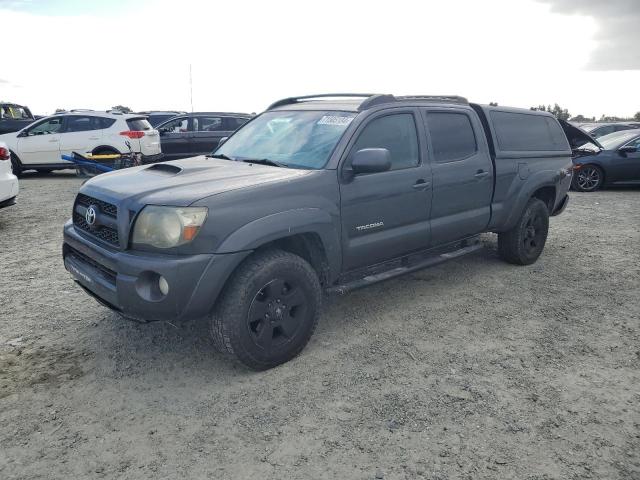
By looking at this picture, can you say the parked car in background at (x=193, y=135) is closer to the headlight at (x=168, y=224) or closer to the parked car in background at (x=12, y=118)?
the parked car in background at (x=12, y=118)

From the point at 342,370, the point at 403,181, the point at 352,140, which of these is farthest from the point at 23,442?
the point at 403,181

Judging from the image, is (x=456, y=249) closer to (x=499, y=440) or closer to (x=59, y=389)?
(x=499, y=440)

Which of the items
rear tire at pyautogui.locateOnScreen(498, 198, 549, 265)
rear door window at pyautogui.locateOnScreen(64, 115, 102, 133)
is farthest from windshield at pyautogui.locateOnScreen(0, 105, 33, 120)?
rear tire at pyautogui.locateOnScreen(498, 198, 549, 265)

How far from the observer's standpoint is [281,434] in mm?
2764

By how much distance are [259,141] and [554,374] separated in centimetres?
291

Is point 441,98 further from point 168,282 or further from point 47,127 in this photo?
point 47,127

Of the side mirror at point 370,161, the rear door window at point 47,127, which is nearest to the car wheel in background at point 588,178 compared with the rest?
the side mirror at point 370,161

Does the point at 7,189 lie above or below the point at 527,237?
above

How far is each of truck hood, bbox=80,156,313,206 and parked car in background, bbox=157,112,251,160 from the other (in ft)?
34.1

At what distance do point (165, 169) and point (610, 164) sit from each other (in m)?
10.7

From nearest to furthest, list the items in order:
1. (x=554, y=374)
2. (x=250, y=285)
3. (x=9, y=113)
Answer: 1. (x=250, y=285)
2. (x=554, y=374)
3. (x=9, y=113)

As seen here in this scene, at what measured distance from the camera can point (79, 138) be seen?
42.1 ft

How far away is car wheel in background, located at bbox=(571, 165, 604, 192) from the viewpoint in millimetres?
11352

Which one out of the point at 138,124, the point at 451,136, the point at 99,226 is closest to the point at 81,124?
the point at 138,124
